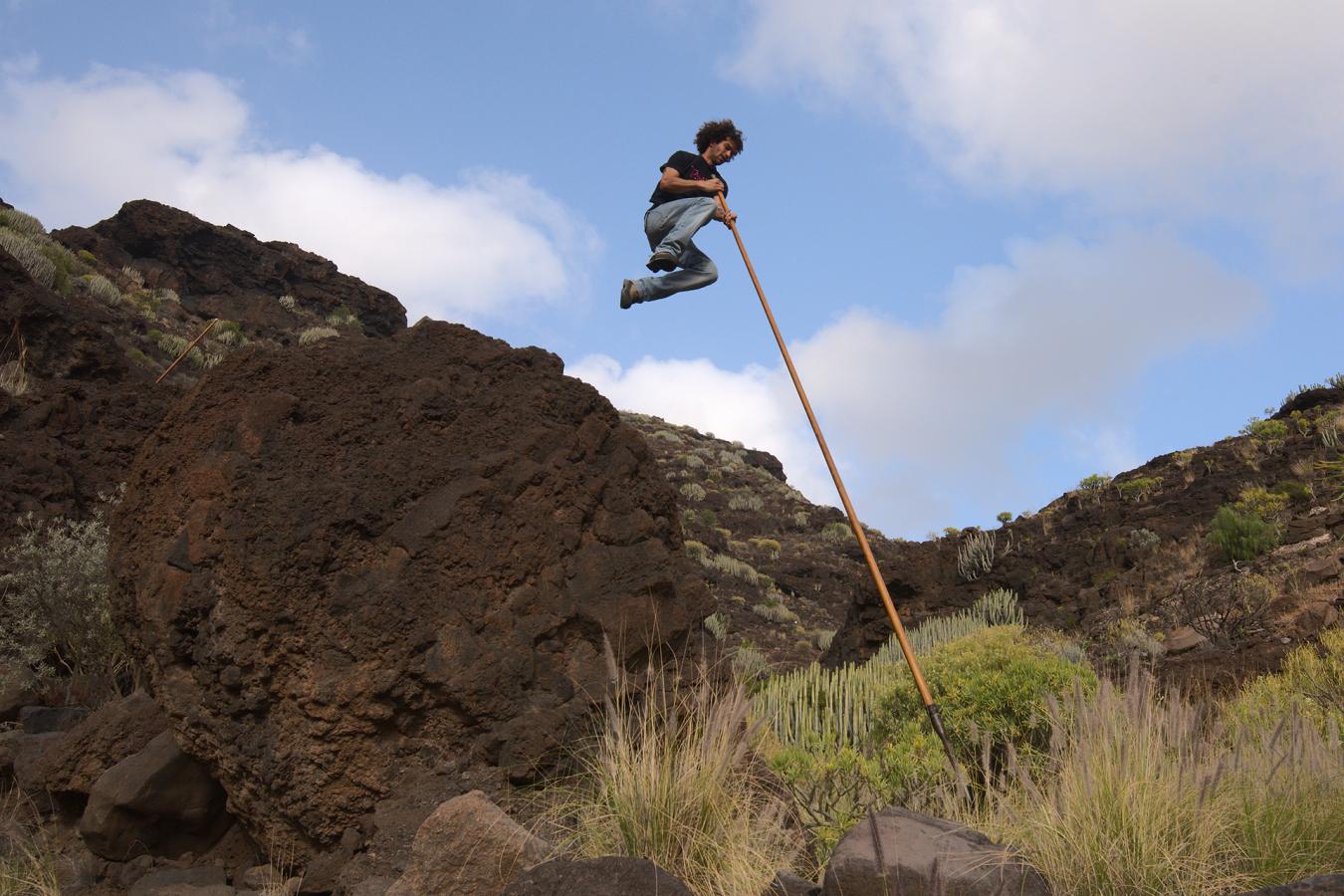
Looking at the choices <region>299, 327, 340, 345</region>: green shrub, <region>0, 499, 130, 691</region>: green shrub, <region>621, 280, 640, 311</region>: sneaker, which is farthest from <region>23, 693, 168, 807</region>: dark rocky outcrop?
<region>299, 327, 340, 345</region>: green shrub

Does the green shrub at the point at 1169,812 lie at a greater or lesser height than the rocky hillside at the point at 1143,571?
lesser

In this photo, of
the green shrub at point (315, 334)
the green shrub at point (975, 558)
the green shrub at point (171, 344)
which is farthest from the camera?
the green shrub at point (315, 334)

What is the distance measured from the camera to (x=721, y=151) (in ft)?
24.2

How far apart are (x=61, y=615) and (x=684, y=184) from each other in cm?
679

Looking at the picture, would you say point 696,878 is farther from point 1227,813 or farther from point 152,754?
point 152,754

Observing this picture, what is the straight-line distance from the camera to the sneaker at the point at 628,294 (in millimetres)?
7125

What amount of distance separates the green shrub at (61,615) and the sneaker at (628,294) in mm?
5600

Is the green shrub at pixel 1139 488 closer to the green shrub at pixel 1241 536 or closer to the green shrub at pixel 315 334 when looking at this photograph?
the green shrub at pixel 1241 536

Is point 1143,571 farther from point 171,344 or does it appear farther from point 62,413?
point 171,344

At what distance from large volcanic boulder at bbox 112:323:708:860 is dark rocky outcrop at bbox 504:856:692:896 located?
1.24 meters

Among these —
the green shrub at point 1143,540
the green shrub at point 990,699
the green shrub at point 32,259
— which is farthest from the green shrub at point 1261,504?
the green shrub at point 32,259

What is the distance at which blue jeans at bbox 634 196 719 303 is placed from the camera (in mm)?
7094

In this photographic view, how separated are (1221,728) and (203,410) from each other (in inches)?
256

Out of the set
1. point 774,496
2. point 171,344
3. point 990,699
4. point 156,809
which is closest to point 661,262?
point 990,699
